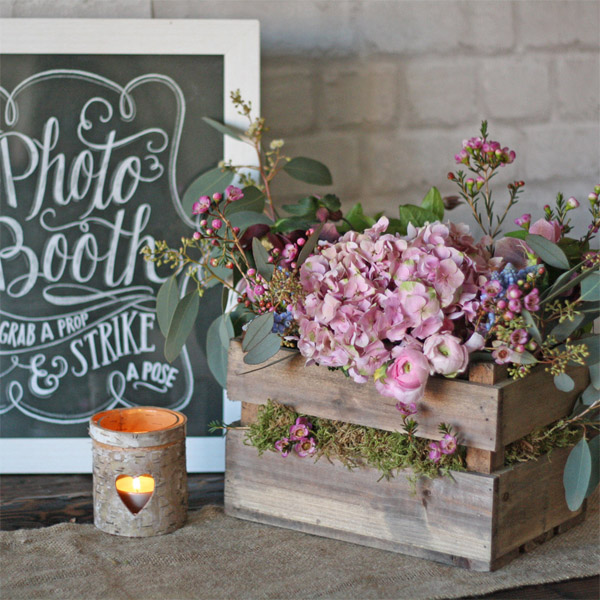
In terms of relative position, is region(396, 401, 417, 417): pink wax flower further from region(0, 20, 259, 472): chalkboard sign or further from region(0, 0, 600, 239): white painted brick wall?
region(0, 0, 600, 239): white painted brick wall

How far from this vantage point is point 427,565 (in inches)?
30.9

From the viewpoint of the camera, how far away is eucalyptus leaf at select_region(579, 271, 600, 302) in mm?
731

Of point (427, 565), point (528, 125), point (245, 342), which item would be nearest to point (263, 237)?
point (245, 342)

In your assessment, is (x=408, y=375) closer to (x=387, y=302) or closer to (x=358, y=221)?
(x=387, y=302)

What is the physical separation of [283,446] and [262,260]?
204 millimetres

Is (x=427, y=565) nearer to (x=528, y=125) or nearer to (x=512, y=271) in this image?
(x=512, y=271)

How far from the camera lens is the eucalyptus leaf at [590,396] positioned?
0.82 m

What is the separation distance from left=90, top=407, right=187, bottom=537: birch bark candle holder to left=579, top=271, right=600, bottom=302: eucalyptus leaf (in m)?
0.45

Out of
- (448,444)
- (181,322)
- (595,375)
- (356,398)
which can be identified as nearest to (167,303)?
(181,322)

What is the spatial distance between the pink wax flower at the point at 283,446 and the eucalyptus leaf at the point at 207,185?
14.0 inches

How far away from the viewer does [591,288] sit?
2.40ft

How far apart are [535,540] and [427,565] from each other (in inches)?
5.3

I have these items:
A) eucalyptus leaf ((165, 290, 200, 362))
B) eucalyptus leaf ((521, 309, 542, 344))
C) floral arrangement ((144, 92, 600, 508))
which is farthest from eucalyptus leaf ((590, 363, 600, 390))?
eucalyptus leaf ((165, 290, 200, 362))

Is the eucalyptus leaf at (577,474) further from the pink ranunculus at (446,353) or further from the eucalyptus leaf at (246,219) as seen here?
the eucalyptus leaf at (246,219)
